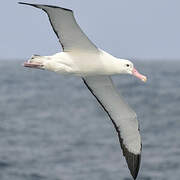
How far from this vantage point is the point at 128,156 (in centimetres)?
1509

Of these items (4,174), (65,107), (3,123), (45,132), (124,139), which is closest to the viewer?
(124,139)

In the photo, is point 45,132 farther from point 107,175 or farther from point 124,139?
point 124,139

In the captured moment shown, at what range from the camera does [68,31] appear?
508 inches

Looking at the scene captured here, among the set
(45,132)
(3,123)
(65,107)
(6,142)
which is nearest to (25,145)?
(6,142)

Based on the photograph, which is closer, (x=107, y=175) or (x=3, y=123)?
(x=107, y=175)

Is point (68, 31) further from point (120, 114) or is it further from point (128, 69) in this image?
point (120, 114)

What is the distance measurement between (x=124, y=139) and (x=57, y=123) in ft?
122

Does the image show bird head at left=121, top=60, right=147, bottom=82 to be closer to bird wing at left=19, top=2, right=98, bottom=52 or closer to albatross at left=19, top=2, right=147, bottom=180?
albatross at left=19, top=2, right=147, bottom=180

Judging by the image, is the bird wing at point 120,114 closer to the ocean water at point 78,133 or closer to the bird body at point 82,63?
the bird body at point 82,63

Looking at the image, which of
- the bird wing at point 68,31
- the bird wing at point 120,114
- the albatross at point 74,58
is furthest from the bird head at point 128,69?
the bird wing at point 120,114

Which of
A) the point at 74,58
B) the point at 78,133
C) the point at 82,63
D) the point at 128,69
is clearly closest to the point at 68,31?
the point at 74,58

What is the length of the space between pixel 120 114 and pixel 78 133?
113 ft

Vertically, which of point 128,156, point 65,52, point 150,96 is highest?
point 65,52

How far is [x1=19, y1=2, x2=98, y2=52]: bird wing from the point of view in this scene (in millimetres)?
12451
